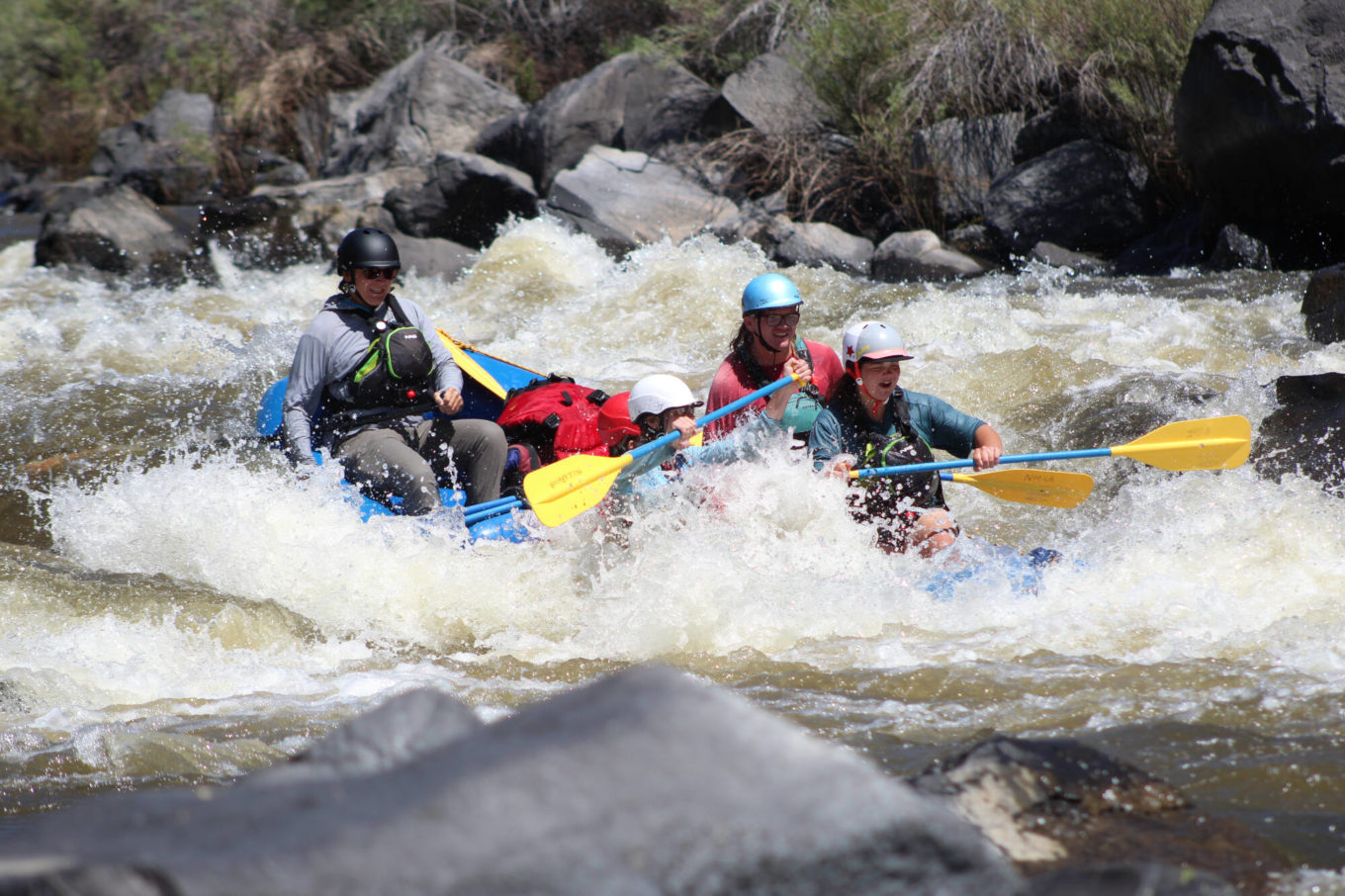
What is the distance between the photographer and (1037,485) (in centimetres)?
464

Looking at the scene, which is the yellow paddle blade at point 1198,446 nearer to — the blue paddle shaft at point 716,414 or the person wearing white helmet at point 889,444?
the person wearing white helmet at point 889,444

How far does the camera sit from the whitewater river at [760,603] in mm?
3059

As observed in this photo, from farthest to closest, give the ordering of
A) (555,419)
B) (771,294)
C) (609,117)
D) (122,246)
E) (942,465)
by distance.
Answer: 1. (609,117)
2. (122,246)
3. (555,419)
4. (771,294)
5. (942,465)

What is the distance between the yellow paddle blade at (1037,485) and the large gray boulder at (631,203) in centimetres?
655

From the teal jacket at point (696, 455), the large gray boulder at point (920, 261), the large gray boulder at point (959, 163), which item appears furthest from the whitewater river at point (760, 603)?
the large gray boulder at point (959, 163)

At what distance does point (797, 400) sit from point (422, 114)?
10.9 meters

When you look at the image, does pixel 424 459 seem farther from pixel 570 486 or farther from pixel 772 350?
pixel 772 350

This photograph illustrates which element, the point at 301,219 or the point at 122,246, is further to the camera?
the point at 301,219

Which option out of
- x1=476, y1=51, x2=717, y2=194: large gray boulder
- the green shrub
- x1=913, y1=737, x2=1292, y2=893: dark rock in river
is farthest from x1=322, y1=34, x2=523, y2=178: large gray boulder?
x1=913, y1=737, x2=1292, y2=893: dark rock in river

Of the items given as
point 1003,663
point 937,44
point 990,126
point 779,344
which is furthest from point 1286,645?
point 937,44

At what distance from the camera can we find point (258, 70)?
57.0 feet

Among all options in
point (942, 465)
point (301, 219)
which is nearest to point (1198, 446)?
point (942, 465)

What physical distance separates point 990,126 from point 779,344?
6934mm

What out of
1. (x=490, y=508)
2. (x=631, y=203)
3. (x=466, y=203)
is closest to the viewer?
(x=490, y=508)
